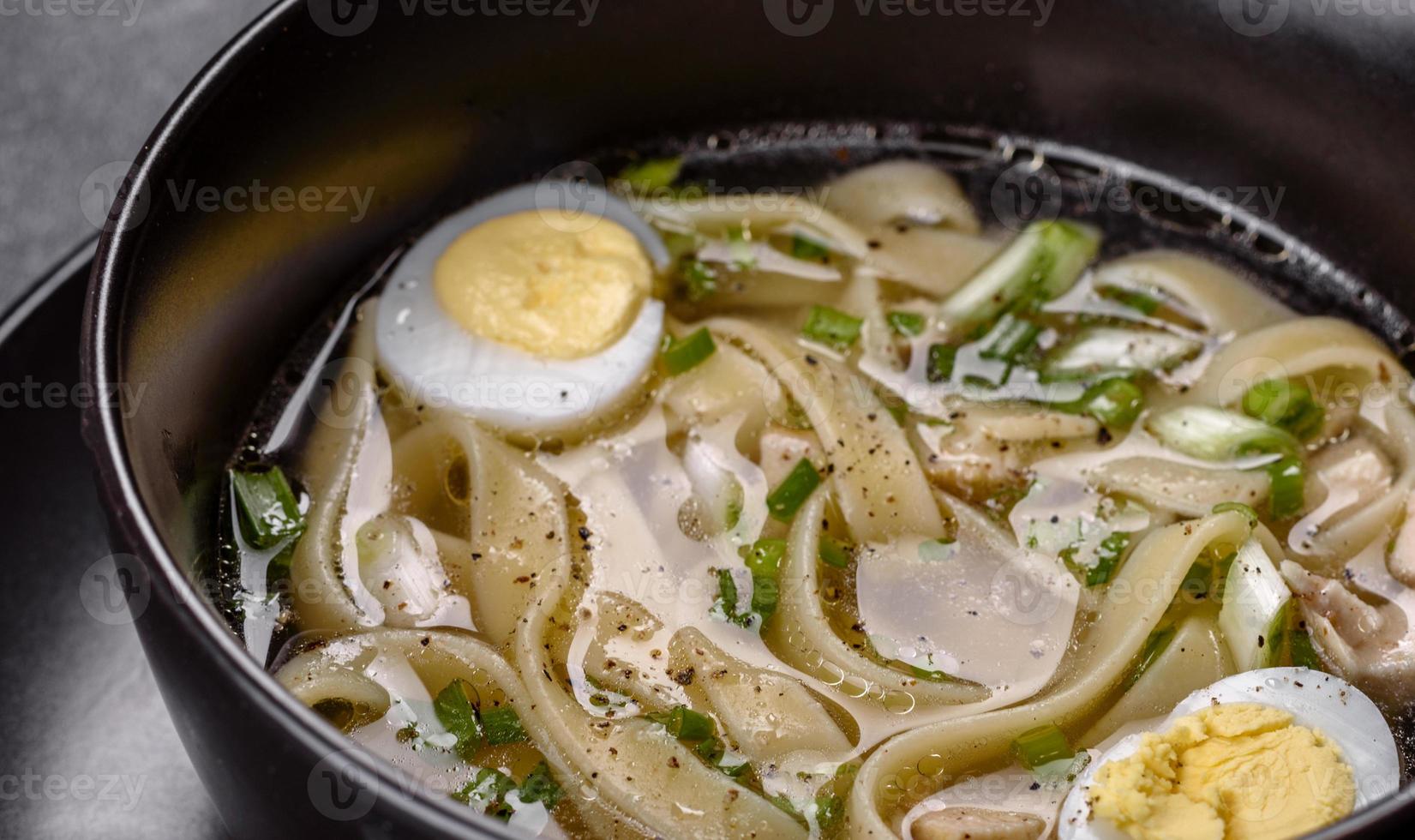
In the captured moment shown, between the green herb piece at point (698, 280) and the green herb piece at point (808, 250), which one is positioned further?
the green herb piece at point (808, 250)

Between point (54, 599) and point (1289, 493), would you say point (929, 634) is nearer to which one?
point (1289, 493)

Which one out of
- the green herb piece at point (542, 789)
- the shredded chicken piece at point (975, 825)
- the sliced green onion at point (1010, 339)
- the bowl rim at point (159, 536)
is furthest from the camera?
the sliced green onion at point (1010, 339)

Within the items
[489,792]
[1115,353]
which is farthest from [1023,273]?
[489,792]

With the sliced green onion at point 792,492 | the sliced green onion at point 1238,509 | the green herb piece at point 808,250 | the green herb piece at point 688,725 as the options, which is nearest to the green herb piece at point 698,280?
the green herb piece at point 808,250

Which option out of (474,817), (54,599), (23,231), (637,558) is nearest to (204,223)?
(54,599)

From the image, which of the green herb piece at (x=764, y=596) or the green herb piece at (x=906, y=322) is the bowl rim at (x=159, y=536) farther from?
the green herb piece at (x=906, y=322)
